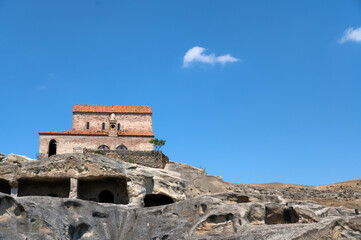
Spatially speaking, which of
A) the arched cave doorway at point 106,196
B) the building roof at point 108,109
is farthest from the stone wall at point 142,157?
the building roof at point 108,109

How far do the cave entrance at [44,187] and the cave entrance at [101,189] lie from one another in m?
0.95

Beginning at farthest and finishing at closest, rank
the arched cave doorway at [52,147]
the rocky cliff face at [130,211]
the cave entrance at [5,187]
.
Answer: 1. the arched cave doorway at [52,147]
2. the cave entrance at [5,187]
3. the rocky cliff face at [130,211]

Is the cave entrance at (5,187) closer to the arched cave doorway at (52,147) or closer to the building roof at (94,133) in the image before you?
the building roof at (94,133)

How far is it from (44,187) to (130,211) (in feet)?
27.9

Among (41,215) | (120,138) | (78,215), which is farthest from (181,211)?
(120,138)

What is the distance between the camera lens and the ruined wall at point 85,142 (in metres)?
40.0

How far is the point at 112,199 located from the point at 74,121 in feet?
70.4

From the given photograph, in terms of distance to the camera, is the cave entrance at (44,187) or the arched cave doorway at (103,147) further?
the arched cave doorway at (103,147)

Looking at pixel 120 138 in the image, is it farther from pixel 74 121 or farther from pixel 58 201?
pixel 58 201

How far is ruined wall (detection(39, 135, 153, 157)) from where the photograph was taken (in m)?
40.0

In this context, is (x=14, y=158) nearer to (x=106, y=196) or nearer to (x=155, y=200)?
(x=106, y=196)

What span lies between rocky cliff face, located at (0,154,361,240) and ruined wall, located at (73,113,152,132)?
17.6 meters

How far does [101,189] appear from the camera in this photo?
79.8ft

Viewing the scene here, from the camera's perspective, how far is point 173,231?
16078mm
